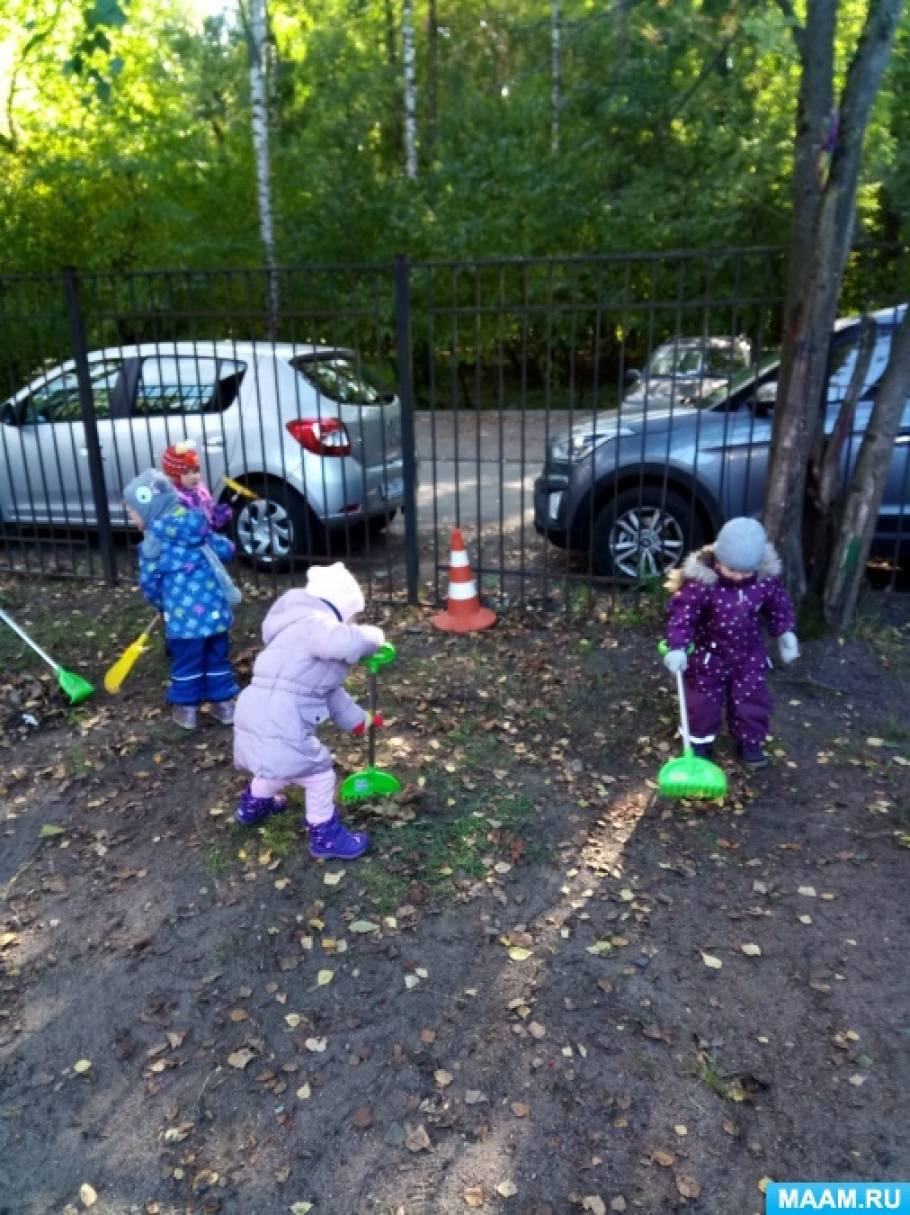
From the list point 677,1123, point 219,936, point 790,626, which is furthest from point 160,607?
point 677,1123

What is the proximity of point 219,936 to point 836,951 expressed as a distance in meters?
2.14

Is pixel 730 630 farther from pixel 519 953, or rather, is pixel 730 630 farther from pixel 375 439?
pixel 375 439

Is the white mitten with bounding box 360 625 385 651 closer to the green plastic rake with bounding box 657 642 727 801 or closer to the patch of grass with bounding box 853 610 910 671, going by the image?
the green plastic rake with bounding box 657 642 727 801

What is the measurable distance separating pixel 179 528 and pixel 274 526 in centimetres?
244

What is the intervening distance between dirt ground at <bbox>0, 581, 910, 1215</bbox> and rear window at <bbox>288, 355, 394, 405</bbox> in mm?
2828

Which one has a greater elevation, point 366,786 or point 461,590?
point 461,590

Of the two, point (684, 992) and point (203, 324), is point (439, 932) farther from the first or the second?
point (203, 324)

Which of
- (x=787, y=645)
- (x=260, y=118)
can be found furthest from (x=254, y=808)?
(x=260, y=118)

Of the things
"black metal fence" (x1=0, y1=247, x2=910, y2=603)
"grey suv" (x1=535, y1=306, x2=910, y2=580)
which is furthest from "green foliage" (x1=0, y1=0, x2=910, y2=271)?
"grey suv" (x1=535, y1=306, x2=910, y2=580)

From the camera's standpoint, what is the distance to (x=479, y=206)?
16391mm

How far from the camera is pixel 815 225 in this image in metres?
4.98

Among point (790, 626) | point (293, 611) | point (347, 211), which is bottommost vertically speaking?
point (790, 626)

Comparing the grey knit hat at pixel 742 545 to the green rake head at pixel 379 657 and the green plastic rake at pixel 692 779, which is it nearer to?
the green plastic rake at pixel 692 779

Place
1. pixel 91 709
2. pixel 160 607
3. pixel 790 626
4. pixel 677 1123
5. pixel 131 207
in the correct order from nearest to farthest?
pixel 677 1123, pixel 790 626, pixel 160 607, pixel 91 709, pixel 131 207
